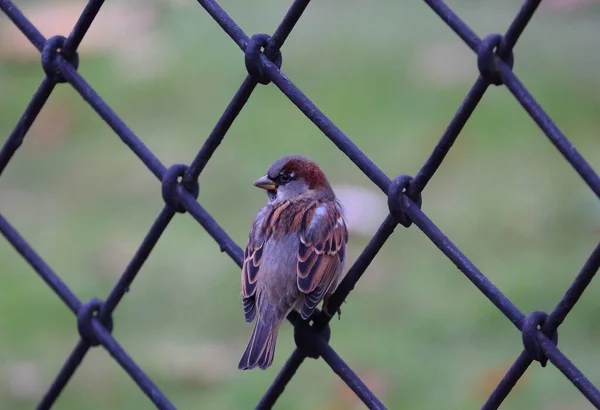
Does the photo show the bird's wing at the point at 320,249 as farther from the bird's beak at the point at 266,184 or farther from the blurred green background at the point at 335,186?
the blurred green background at the point at 335,186

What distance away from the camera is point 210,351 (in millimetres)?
4242

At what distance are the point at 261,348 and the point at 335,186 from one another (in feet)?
8.69

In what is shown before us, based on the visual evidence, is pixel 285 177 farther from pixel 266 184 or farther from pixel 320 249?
pixel 320 249

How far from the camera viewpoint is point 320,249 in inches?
110

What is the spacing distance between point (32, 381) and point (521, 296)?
79.3 inches

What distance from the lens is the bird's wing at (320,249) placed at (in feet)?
8.78

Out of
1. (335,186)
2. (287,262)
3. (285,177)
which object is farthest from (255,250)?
(335,186)

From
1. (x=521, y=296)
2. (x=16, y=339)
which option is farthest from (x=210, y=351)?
(x=521, y=296)

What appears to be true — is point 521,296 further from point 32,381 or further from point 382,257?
point 32,381

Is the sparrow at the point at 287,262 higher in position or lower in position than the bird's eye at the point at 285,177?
lower

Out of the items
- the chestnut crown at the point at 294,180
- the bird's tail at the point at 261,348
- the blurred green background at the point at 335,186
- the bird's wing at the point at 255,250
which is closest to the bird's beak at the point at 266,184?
the chestnut crown at the point at 294,180

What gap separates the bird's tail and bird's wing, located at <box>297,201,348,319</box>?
13 cm

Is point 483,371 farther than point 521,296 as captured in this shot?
No

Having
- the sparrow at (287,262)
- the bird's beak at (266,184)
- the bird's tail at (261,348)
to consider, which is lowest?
the bird's tail at (261,348)
